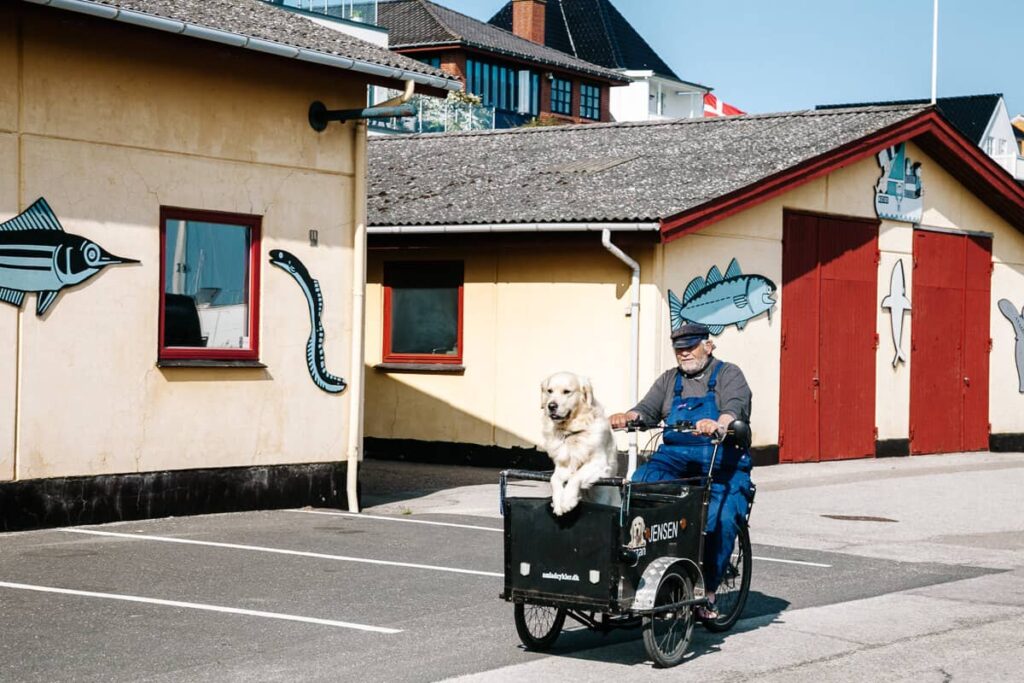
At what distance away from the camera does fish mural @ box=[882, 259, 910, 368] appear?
22.9m

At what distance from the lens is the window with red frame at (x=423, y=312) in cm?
2098

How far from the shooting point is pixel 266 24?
14492 millimetres

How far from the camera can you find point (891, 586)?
11.1 meters

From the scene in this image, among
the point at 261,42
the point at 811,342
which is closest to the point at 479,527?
the point at 261,42

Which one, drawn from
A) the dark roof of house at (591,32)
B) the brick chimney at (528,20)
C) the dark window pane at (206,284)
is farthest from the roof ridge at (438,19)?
the dark window pane at (206,284)

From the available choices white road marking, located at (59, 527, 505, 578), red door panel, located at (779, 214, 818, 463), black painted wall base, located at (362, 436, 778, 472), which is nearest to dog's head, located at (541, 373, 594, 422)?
white road marking, located at (59, 527, 505, 578)

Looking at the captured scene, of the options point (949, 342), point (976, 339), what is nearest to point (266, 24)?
point (949, 342)

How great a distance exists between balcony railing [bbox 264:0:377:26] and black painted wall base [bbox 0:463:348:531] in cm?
3845

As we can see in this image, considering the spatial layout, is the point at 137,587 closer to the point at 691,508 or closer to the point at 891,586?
the point at 691,508

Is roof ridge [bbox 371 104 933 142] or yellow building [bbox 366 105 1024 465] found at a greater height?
roof ridge [bbox 371 104 933 142]

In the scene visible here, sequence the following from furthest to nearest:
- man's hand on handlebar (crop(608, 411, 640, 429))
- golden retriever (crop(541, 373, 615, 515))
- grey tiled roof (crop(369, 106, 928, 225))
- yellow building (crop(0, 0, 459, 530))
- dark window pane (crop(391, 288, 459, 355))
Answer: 1. dark window pane (crop(391, 288, 459, 355))
2. grey tiled roof (crop(369, 106, 928, 225))
3. yellow building (crop(0, 0, 459, 530))
4. man's hand on handlebar (crop(608, 411, 640, 429))
5. golden retriever (crop(541, 373, 615, 515))

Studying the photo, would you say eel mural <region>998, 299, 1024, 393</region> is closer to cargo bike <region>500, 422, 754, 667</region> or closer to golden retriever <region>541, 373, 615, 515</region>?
cargo bike <region>500, 422, 754, 667</region>

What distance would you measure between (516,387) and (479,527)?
6402 mm

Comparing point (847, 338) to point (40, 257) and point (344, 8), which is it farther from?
point (344, 8)
